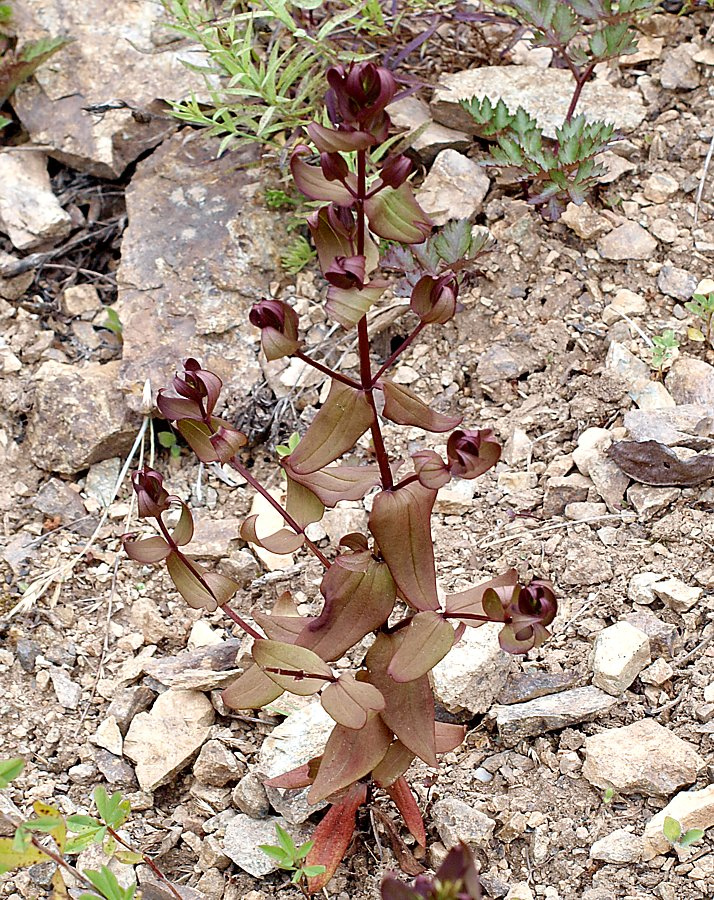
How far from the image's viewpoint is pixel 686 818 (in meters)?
2.11

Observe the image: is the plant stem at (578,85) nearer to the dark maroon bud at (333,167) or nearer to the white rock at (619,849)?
the dark maroon bud at (333,167)

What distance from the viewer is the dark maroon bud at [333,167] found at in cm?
168

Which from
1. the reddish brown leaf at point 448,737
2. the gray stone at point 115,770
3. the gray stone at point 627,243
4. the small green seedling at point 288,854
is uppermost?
the gray stone at point 627,243

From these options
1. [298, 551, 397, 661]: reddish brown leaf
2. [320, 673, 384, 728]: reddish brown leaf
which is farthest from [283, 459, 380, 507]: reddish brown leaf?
[320, 673, 384, 728]: reddish brown leaf

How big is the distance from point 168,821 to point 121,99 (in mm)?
2605

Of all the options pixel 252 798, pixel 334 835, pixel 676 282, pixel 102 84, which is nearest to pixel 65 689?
pixel 252 798

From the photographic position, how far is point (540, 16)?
3225mm

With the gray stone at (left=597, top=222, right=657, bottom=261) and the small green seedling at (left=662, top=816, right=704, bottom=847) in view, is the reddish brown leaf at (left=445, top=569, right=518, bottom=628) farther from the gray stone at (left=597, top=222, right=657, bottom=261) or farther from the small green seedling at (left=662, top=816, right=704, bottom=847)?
the gray stone at (left=597, top=222, right=657, bottom=261)

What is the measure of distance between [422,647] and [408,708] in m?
0.17

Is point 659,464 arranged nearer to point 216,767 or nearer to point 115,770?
point 216,767

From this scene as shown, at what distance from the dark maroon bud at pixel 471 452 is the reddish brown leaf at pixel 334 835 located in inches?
34.4

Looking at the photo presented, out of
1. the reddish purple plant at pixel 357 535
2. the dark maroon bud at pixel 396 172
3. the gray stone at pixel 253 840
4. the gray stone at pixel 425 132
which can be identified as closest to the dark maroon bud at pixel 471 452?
the reddish purple plant at pixel 357 535

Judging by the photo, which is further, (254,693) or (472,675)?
(472,675)

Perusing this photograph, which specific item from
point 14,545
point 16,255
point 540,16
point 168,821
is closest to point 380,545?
point 168,821
